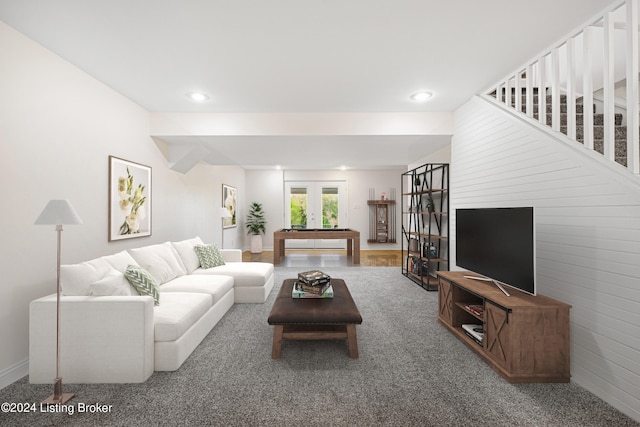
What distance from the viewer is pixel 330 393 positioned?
2.00m

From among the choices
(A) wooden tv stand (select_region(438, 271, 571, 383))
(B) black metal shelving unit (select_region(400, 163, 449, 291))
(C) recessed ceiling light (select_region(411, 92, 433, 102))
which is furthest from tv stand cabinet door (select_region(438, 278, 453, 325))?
(C) recessed ceiling light (select_region(411, 92, 433, 102))

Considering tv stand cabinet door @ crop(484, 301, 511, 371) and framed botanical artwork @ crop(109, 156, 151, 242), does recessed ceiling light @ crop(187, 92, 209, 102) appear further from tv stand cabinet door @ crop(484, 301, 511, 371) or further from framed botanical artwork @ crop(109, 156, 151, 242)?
tv stand cabinet door @ crop(484, 301, 511, 371)

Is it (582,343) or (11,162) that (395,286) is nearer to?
(582,343)

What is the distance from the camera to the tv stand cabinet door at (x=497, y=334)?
6.98 ft

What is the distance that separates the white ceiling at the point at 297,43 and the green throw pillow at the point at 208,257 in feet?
6.70

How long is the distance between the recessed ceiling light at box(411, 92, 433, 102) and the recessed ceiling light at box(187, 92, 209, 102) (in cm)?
254

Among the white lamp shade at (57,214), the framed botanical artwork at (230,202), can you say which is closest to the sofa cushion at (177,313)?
the white lamp shade at (57,214)

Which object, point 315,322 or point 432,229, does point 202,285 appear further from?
point 432,229

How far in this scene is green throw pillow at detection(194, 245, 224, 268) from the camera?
4156 mm

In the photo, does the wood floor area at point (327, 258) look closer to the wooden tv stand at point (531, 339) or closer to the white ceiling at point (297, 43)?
the white ceiling at point (297, 43)

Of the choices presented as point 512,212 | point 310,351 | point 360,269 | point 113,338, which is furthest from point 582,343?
point 360,269

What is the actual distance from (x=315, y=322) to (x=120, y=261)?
203cm

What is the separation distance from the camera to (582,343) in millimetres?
2135

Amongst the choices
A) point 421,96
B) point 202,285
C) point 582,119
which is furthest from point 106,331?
point 582,119
